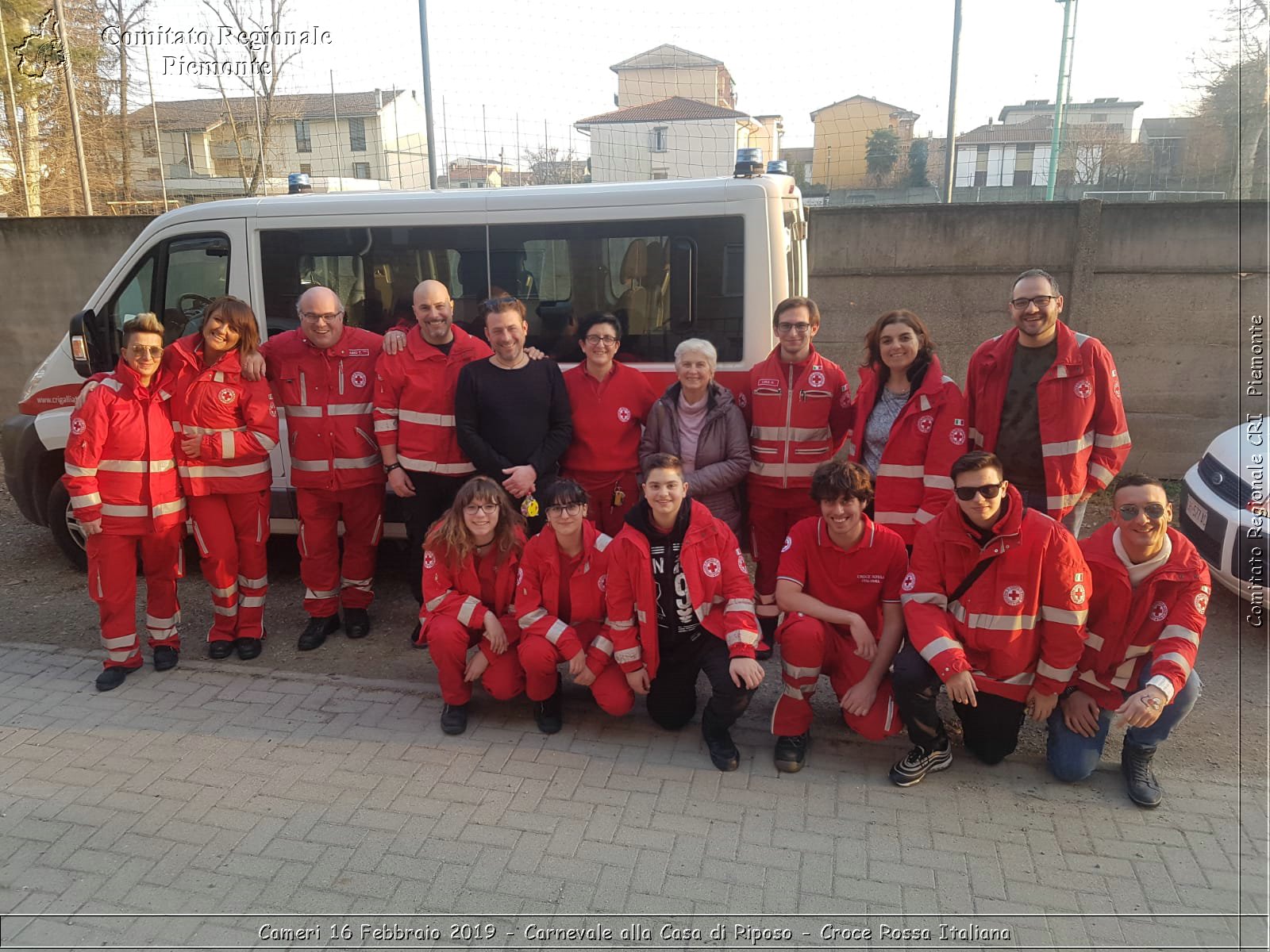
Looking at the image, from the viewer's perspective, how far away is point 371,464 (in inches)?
176

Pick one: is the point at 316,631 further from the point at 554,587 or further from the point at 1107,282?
the point at 1107,282

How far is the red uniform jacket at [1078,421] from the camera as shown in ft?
12.0

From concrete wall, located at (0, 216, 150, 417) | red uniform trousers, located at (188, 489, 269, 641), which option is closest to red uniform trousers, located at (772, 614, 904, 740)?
red uniform trousers, located at (188, 489, 269, 641)

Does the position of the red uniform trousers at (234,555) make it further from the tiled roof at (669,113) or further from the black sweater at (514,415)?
the tiled roof at (669,113)

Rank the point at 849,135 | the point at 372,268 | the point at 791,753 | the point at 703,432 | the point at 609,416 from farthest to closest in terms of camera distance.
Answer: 1. the point at 849,135
2. the point at 372,268
3. the point at 609,416
4. the point at 703,432
5. the point at 791,753

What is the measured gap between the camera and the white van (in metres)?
4.43

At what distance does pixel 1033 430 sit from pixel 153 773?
400 centimetres

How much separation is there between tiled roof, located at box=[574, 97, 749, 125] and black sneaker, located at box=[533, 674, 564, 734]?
546 cm

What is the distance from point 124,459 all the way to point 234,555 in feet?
2.38

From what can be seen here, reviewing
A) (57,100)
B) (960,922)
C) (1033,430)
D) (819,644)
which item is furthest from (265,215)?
(57,100)

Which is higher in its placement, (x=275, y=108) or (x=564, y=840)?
(x=275, y=108)

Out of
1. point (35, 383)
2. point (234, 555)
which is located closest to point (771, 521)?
point (234, 555)

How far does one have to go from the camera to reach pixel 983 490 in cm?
300

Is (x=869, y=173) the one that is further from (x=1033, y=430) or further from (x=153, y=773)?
(x=153, y=773)
